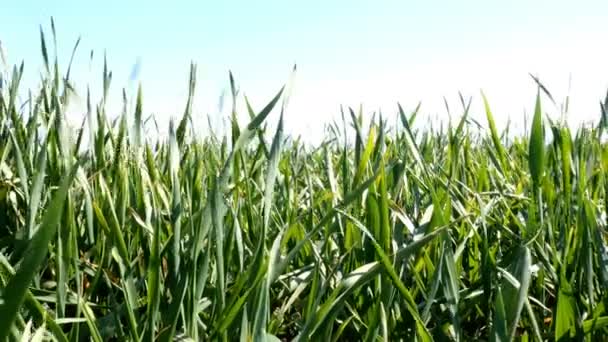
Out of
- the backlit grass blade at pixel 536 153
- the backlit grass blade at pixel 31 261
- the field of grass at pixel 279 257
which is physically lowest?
the field of grass at pixel 279 257

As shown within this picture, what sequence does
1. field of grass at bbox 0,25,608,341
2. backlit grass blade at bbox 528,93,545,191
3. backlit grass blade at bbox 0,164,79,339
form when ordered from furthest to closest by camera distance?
1. backlit grass blade at bbox 528,93,545,191
2. field of grass at bbox 0,25,608,341
3. backlit grass blade at bbox 0,164,79,339

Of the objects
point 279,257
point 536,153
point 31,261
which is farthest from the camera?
point 536,153

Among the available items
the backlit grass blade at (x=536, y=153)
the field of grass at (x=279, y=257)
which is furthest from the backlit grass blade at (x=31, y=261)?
the backlit grass blade at (x=536, y=153)

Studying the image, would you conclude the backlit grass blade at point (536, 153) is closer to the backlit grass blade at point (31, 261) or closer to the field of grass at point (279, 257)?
the field of grass at point (279, 257)

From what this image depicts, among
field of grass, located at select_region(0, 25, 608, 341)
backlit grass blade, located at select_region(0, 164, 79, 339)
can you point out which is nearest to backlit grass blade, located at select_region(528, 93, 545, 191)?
field of grass, located at select_region(0, 25, 608, 341)

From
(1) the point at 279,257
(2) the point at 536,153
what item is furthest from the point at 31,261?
(2) the point at 536,153

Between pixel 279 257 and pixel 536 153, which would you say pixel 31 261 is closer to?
pixel 279 257

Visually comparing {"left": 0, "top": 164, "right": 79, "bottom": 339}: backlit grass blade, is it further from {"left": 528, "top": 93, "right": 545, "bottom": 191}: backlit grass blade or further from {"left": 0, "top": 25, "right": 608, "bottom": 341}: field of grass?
{"left": 528, "top": 93, "right": 545, "bottom": 191}: backlit grass blade

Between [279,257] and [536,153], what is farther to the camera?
[536,153]

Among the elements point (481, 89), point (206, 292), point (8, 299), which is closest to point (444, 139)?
point (481, 89)

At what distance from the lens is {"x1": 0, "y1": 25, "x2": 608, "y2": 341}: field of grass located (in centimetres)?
61

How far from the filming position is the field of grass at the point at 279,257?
61 cm

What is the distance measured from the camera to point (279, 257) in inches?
26.9

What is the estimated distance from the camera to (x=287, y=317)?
2.91 feet
